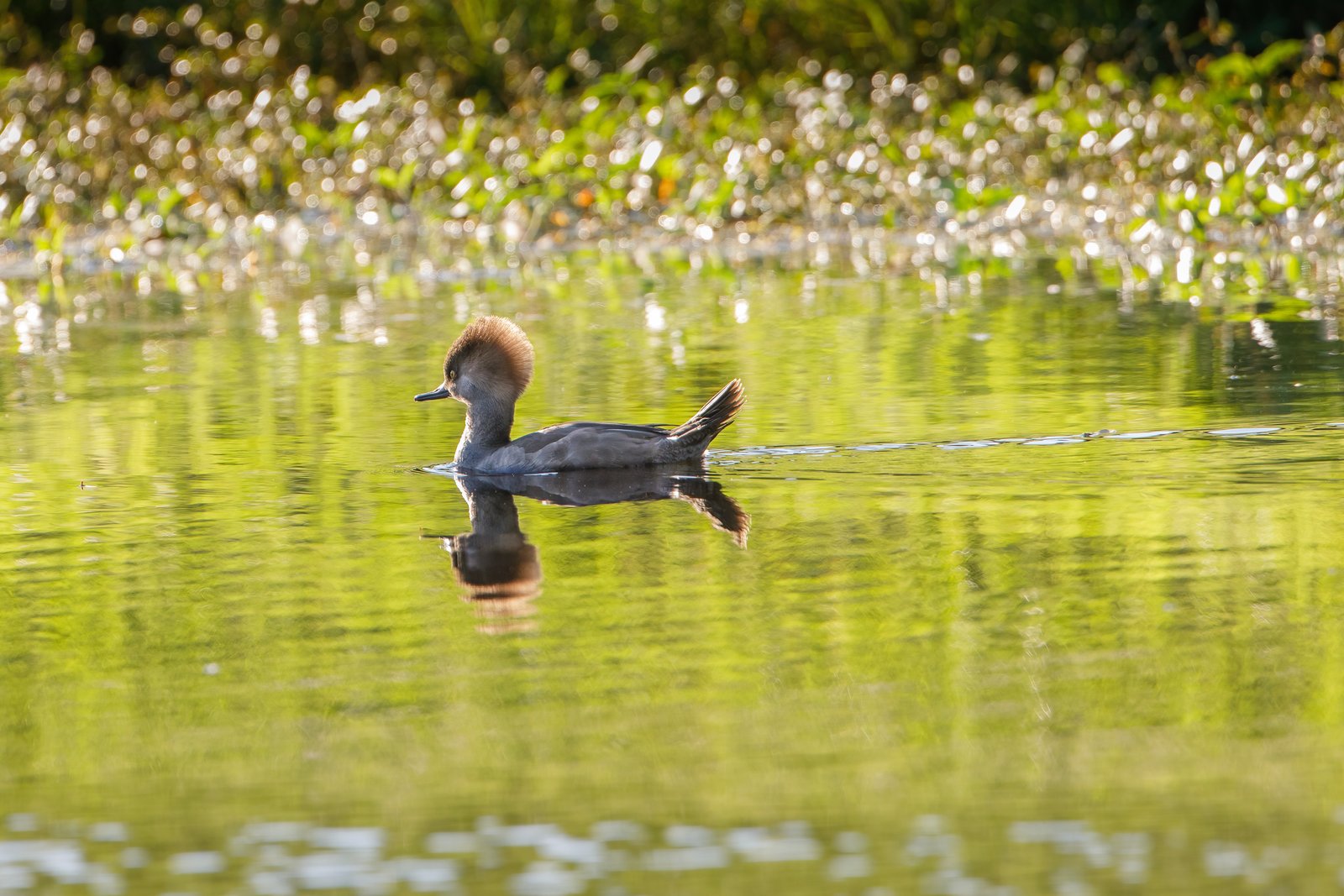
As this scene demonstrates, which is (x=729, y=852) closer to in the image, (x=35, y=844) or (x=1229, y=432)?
(x=35, y=844)

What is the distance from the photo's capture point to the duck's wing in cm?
880

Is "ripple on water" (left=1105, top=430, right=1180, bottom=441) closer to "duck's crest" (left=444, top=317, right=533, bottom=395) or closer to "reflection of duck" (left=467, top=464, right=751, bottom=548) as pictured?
"reflection of duck" (left=467, top=464, right=751, bottom=548)

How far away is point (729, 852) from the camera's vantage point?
451cm

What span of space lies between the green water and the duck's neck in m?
0.15

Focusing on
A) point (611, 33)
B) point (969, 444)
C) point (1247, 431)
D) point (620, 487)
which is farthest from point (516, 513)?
point (611, 33)

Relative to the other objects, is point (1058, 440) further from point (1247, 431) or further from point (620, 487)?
point (620, 487)

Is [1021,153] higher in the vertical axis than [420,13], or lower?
lower

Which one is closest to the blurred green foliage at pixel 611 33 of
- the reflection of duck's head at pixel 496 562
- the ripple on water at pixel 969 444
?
the ripple on water at pixel 969 444

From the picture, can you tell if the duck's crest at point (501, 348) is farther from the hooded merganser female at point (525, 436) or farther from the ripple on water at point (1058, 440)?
the ripple on water at point (1058, 440)

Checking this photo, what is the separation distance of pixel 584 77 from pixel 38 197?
5.61 meters

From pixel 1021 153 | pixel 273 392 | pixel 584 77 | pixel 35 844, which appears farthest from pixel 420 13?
pixel 35 844

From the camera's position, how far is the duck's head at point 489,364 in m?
9.24

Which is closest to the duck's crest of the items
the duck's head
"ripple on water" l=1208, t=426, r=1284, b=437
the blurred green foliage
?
the duck's head

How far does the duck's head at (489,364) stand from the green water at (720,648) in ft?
1.10
